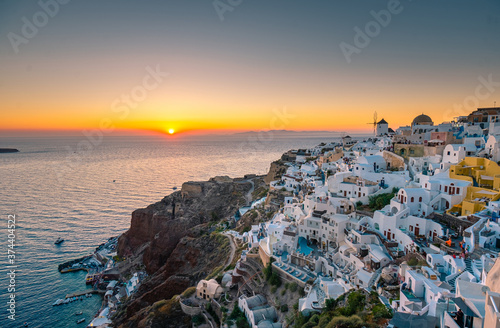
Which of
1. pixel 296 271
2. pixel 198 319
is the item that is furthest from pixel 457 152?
pixel 198 319

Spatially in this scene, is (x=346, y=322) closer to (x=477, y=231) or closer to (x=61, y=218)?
(x=477, y=231)

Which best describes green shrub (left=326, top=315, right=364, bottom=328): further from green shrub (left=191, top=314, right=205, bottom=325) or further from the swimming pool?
green shrub (left=191, top=314, right=205, bottom=325)

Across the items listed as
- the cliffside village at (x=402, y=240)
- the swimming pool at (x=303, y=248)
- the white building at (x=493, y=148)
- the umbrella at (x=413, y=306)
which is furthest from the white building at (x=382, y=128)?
the umbrella at (x=413, y=306)

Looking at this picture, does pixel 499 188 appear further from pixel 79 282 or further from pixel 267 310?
pixel 79 282

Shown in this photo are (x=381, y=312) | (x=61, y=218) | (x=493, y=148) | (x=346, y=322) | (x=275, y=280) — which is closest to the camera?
(x=346, y=322)

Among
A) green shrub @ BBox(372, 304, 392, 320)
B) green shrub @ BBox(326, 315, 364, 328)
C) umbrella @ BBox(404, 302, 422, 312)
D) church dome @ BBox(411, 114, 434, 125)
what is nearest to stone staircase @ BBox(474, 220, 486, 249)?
umbrella @ BBox(404, 302, 422, 312)

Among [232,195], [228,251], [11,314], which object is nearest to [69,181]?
[232,195]
